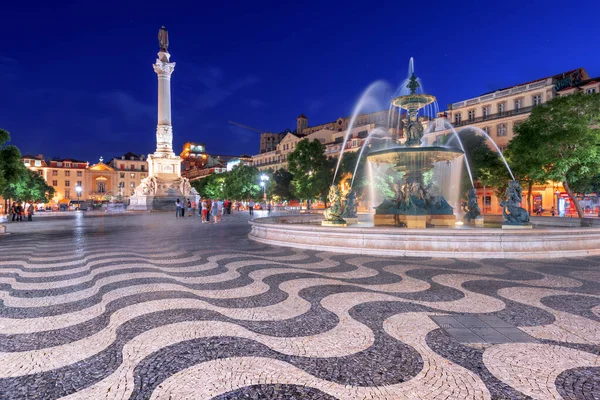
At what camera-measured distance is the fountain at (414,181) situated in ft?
43.9

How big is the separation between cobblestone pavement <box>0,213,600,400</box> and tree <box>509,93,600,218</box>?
1629cm

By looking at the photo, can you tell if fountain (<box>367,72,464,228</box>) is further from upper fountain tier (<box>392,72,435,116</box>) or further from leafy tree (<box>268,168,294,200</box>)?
leafy tree (<box>268,168,294,200</box>)

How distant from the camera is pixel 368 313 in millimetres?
4805

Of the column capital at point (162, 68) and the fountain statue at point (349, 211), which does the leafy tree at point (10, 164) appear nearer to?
the fountain statue at point (349, 211)

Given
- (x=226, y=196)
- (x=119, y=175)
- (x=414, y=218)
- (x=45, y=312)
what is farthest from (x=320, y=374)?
(x=119, y=175)

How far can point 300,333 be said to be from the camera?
4.09 m

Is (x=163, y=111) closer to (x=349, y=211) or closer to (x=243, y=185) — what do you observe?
(x=243, y=185)

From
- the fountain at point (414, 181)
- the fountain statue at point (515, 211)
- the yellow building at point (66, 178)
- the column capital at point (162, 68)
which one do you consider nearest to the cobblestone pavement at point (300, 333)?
the fountain statue at point (515, 211)

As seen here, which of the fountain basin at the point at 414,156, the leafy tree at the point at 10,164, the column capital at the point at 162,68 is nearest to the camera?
the fountain basin at the point at 414,156

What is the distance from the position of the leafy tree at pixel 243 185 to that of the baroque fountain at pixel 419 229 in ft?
160

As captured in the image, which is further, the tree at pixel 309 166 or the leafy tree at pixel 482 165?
the tree at pixel 309 166

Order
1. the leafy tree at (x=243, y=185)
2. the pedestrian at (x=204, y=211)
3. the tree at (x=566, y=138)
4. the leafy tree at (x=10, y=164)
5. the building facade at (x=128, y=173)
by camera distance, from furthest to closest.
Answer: the building facade at (x=128, y=173) → the leafy tree at (x=243, y=185) → the pedestrian at (x=204, y=211) → the tree at (x=566, y=138) → the leafy tree at (x=10, y=164)

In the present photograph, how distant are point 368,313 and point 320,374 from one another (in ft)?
6.11

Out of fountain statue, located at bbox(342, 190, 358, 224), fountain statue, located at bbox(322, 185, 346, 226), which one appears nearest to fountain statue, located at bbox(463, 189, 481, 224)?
fountain statue, located at bbox(342, 190, 358, 224)
